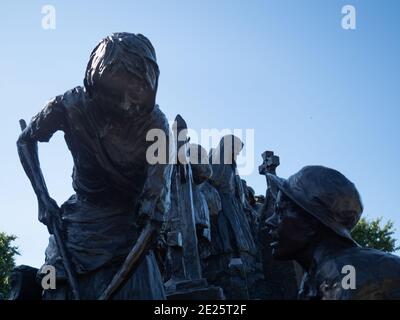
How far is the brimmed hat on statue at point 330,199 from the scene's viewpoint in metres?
3.34

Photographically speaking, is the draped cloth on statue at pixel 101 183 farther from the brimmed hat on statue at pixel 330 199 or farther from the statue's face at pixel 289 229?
the brimmed hat on statue at pixel 330 199

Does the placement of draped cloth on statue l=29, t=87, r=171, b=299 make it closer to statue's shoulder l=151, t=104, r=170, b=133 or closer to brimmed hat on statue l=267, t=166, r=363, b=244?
statue's shoulder l=151, t=104, r=170, b=133

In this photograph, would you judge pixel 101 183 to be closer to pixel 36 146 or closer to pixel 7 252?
pixel 36 146

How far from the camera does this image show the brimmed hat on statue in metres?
3.34

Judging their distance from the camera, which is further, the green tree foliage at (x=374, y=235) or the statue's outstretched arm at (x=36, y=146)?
the green tree foliage at (x=374, y=235)

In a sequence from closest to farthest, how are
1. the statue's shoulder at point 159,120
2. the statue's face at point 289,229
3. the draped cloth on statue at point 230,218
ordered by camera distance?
the statue's face at point 289,229 → the statue's shoulder at point 159,120 → the draped cloth on statue at point 230,218

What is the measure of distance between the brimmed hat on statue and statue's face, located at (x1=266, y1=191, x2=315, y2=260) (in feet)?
0.26

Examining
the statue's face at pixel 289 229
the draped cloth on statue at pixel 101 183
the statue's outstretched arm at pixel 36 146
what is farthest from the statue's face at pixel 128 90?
the statue's face at pixel 289 229

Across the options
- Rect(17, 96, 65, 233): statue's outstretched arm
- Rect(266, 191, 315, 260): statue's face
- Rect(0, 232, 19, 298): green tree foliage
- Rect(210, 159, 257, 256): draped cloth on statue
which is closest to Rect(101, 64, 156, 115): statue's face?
Rect(17, 96, 65, 233): statue's outstretched arm

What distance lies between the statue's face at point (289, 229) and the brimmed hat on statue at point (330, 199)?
0.26 feet

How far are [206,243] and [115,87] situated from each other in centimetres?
520
